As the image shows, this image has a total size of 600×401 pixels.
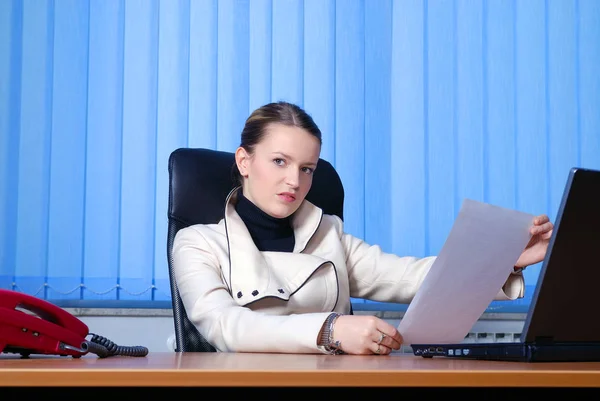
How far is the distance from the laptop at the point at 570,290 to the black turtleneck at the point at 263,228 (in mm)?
878

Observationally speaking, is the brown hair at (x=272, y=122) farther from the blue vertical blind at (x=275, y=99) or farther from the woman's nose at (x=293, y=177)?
the blue vertical blind at (x=275, y=99)

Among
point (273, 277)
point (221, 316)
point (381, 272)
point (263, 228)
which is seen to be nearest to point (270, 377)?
point (221, 316)

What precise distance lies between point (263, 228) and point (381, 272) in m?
0.32

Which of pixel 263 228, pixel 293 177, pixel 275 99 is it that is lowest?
pixel 263 228

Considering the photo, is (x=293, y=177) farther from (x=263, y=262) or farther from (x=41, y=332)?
(x=41, y=332)

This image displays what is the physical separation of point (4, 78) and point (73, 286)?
74 centimetres

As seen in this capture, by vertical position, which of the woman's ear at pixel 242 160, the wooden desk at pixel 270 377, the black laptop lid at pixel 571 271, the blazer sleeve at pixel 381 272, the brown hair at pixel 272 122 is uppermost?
the brown hair at pixel 272 122

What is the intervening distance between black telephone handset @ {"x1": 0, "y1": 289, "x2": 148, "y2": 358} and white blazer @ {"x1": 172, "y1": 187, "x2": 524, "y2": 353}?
0.29m

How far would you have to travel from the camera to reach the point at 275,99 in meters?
2.57

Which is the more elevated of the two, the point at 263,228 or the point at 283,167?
the point at 283,167

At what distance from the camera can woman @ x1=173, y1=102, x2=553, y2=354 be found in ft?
4.77

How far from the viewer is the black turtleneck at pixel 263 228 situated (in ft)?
5.65

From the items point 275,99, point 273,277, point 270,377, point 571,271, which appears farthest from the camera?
point 275,99

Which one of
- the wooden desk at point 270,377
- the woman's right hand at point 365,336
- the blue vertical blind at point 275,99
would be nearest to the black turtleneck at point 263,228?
the woman's right hand at point 365,336
